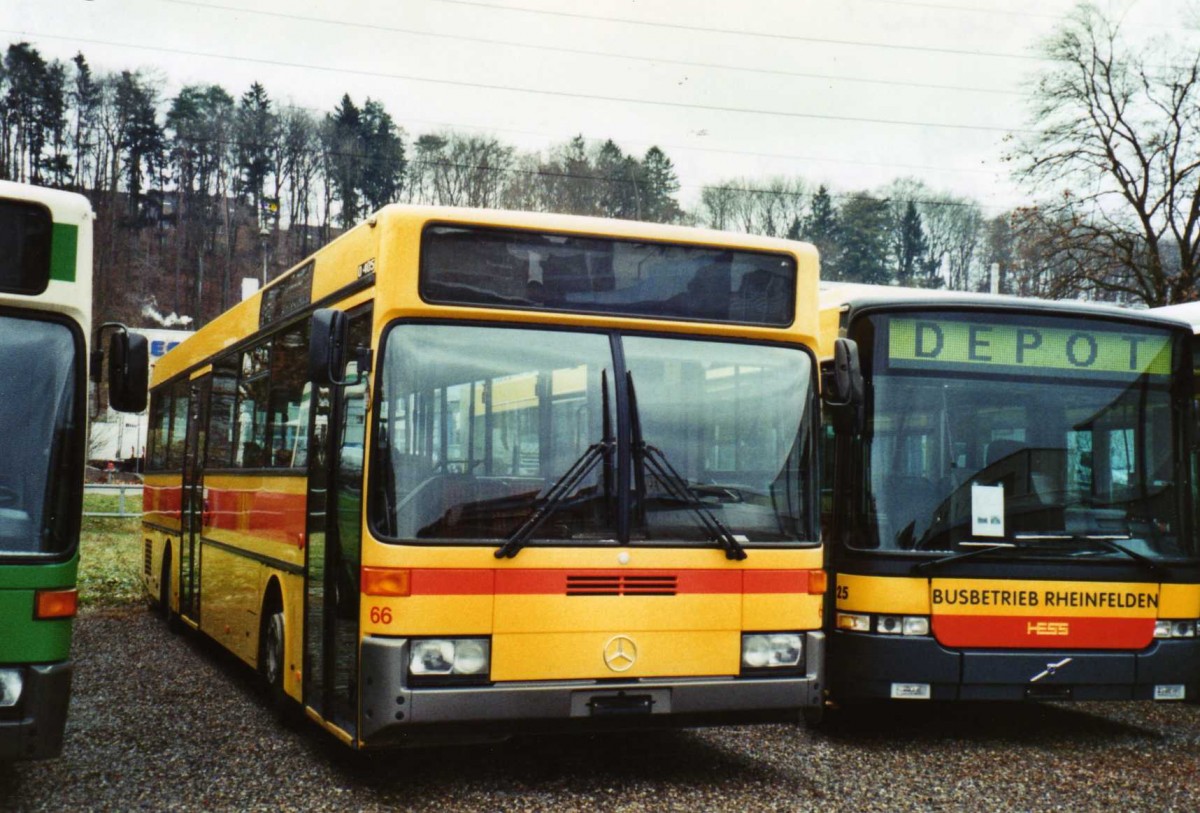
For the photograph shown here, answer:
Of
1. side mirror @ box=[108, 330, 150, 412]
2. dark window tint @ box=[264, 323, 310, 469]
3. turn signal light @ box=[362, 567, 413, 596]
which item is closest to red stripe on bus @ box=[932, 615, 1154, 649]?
turn signal light @ box=[362, 567, 413, 596]

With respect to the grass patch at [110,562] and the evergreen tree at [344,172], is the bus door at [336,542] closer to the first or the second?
the grass patch at [110,562]

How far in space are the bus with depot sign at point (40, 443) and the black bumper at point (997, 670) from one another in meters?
4.62

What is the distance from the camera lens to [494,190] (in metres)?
45.7

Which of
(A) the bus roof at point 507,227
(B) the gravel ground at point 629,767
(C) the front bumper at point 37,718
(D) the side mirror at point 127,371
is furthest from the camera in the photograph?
(B) the gravel ground at point 629,767

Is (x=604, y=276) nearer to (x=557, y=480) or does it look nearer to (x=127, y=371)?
(x=557, y=480)

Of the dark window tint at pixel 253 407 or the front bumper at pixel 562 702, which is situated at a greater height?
the dark window tint at pixel 253 407

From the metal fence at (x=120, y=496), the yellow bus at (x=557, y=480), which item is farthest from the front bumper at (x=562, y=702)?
the metal fence at (x=120, y=496)

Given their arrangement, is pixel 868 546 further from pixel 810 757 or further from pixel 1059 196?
pixel 1059 196

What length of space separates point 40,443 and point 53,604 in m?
0.70

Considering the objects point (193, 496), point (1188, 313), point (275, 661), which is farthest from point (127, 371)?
point (1188, 313)

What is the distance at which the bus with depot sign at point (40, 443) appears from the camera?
588 centimetres

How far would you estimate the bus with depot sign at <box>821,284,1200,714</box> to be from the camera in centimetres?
852

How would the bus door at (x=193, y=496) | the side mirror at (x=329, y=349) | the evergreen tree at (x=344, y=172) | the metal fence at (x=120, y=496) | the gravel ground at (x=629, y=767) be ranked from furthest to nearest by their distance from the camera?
the evergreen tree at (x=344, y=172) < the metal fence at (x=120, y=496) < the bus door at (x=193, y=496) < the gravel ground at (x=629, y=767) < the side mirror at (x=329, y=349)

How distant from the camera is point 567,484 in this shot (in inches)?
267
